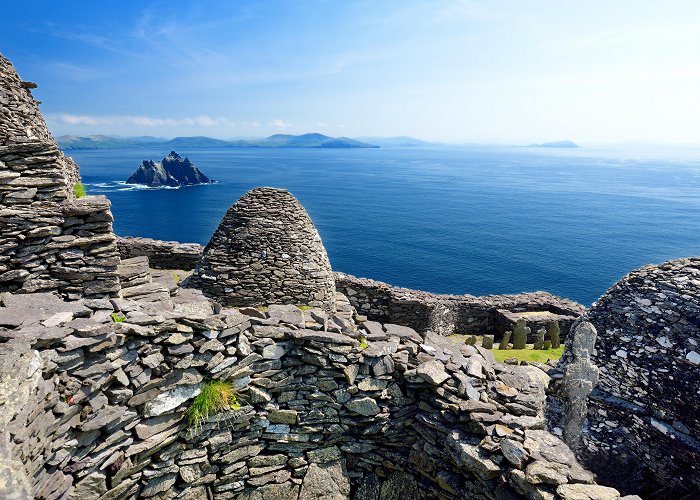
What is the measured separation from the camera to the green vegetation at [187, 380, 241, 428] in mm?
7180

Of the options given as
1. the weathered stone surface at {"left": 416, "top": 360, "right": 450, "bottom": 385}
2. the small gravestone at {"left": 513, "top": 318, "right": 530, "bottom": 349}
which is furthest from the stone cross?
the small gravestone at {"left": 513, "top": 318, "right": 530, "bottom": 349}

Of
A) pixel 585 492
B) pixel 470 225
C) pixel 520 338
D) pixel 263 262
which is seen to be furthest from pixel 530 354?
pixel 470 225

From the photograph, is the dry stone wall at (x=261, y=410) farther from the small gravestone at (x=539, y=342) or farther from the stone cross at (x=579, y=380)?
the small gravestone at (x=539, y=342)

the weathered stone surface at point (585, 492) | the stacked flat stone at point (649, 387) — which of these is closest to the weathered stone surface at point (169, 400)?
the weathered stone surface at point (585, 492)

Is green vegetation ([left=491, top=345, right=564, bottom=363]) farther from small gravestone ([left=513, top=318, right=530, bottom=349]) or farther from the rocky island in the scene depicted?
the rocky island

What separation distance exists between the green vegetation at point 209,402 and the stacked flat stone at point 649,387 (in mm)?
7831

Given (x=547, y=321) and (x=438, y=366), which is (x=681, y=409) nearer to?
(x=438, y=366)

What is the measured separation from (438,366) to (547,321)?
21828 mm

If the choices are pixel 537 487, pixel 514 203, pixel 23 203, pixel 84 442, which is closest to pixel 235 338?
pixel 84 442

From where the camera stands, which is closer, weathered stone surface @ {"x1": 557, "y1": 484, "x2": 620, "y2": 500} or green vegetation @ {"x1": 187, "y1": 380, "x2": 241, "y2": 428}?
weathered stone surface @ {"x1": 557, "y1": 484, "x2": 620, "y2": 500}

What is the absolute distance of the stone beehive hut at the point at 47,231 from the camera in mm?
7257

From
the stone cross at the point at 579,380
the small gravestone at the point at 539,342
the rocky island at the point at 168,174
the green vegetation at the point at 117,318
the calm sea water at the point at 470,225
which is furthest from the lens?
the rocky island at the point at 168,174

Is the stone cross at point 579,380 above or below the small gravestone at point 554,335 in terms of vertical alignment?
above

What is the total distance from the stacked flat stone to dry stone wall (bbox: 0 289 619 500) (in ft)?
13.3
